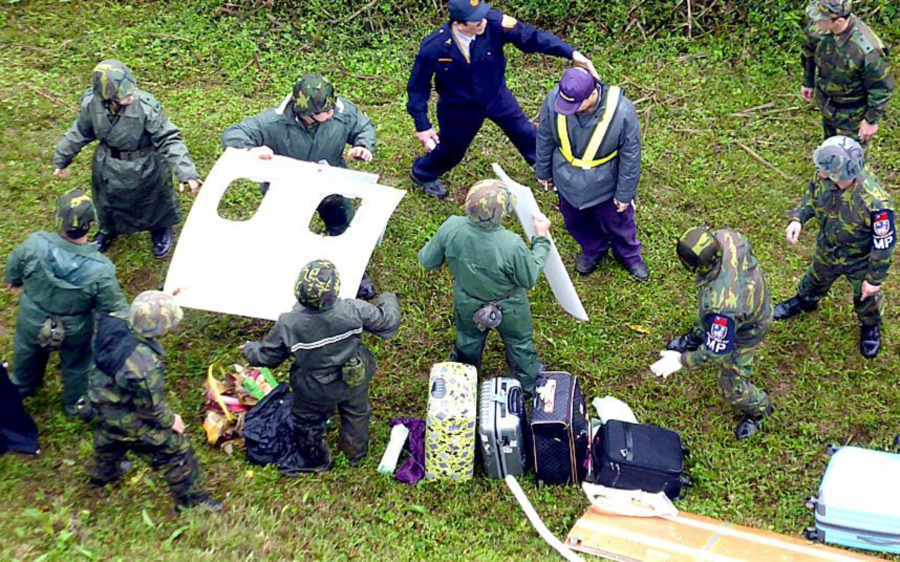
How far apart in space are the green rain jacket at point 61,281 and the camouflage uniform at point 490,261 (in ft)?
7.19

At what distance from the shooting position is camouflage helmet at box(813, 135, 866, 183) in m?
5.88

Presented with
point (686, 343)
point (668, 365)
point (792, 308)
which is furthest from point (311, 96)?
point (792, 308)

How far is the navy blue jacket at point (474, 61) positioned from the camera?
25.0 ft

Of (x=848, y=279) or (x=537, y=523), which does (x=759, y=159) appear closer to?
(x=848, y=279)

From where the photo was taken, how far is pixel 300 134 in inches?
269

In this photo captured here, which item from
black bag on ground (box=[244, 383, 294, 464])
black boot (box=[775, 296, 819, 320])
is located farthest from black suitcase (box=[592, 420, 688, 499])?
black bag on ground (box=[244, 383, 294, 464])

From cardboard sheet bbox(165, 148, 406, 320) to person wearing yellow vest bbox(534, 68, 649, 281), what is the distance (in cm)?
146

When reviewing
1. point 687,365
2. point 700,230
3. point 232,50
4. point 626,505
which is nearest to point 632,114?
point 700,230

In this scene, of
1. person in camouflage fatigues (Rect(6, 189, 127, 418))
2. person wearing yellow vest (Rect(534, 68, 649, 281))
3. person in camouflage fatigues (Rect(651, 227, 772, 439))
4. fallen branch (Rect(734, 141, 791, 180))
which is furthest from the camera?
fallen branch (Rect(734, 141, 791, 180))

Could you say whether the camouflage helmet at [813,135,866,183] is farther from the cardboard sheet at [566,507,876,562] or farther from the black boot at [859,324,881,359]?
the cardboard sheet at [566,507,876,562]

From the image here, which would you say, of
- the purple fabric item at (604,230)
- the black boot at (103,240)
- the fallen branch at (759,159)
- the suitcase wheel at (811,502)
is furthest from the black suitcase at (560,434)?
the black boot at (103,240)

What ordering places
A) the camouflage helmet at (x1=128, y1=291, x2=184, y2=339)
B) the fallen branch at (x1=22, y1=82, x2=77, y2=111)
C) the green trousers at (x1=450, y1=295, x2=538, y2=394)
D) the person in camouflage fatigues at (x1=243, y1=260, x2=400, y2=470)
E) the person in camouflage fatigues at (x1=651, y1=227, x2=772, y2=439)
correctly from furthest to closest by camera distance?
the fallen branch at (x1=22, y1=82, x2=77, y2=111), the green trousers at (x1=450, y1=295, x2=538, y2=394), the person in camouflage fatigues at (x1=651, y1=227, x2=772, y2=439), the person in camouflage fatigues at (x1=243, y1=260, x2=400, y2=470), the camouflage helmet at (x1=128, y1=291, x2=184, y2=339)

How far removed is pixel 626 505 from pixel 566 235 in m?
3.14

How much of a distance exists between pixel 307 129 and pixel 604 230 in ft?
8.92
